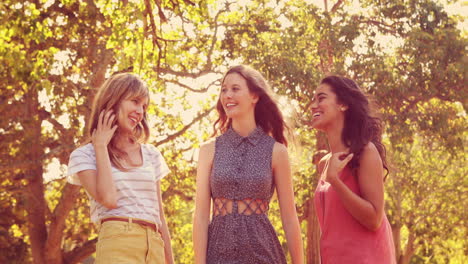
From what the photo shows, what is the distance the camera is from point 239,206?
520cm

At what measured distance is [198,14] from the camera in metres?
11.2

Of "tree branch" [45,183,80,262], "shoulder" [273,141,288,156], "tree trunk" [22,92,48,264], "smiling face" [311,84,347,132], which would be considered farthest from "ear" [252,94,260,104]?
"tree branch" [45,183,80,262]

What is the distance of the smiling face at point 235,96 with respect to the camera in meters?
5.41

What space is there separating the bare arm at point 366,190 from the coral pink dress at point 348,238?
63 mm

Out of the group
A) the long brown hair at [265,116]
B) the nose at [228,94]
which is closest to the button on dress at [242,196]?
the long brown hair at [265,116]

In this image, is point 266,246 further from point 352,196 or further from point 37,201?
point 37,201

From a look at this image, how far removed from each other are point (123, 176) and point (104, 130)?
1.01ft

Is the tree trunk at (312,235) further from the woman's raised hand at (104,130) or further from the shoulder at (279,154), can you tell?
the woman's raised hand at (104,130)

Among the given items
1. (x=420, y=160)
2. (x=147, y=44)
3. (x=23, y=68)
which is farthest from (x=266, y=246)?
(x=420, y=160)

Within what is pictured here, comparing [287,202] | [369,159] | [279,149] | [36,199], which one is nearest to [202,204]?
[287,202]

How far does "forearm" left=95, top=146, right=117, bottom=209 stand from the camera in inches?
181

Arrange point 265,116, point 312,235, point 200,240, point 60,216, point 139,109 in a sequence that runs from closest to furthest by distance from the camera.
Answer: point 139,109, point 200,240, point 265,116, point 60,216, point 312,235

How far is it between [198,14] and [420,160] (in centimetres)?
2113

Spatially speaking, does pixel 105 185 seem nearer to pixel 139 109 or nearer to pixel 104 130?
pixel 104 130
